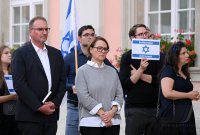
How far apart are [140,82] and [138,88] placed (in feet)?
0.25

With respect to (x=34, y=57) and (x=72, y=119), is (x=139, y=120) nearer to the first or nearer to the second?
(x=72, y=119)

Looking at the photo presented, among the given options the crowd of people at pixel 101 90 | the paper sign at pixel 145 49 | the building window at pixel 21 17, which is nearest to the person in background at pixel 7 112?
the crowd of people at pixel 101 90

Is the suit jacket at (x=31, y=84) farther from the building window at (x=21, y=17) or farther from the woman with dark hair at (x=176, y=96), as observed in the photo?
the building window at (x=21, y=17)

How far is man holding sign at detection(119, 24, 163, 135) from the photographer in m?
7.28

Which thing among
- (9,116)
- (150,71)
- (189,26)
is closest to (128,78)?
(150,71)

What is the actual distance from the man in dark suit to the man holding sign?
2.91 ft

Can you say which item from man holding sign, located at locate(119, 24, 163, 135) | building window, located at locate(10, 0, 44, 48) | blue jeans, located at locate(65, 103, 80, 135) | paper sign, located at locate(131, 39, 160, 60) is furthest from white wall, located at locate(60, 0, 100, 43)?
paper sign, located at locate(131, 39, 160, 60)

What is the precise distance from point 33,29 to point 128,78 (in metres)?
1.29

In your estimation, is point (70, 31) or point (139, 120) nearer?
point (139, 120)

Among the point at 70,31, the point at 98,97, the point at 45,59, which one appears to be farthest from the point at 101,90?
the point at 70,31

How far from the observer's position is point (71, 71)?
8102 millimetres

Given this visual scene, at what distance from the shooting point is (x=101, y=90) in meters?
6.72

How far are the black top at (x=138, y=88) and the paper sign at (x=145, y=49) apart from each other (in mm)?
209

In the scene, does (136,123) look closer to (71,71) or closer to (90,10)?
(71,71)
